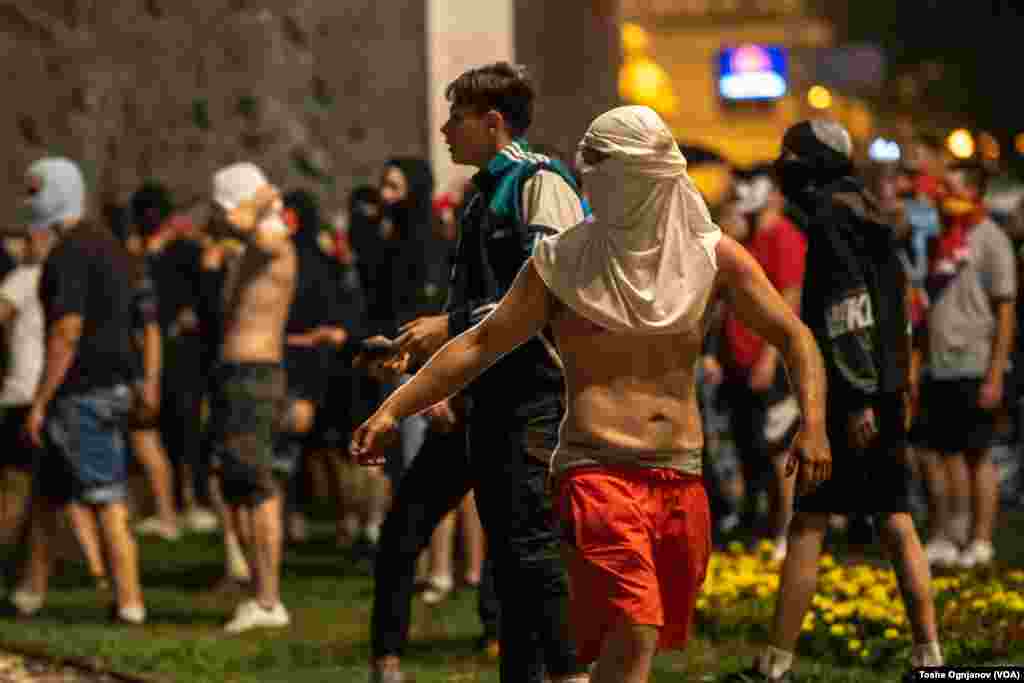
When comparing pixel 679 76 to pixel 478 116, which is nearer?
pixel 478 116

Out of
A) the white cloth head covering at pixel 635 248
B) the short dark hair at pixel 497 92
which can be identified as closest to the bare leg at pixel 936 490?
the short dark hair at pixel 497 92

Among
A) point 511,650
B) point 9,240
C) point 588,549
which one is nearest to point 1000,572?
point 511,650

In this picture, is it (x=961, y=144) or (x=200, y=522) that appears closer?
(x=961, y=144)

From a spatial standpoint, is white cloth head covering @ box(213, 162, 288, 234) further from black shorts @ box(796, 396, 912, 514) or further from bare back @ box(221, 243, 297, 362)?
black shorts @ box(796, 396, 912, 514)

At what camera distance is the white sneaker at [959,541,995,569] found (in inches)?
520

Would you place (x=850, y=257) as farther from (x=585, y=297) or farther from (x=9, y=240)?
(x=9, y=240)

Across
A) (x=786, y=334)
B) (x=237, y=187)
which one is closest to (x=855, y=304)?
(x=786, y=334)

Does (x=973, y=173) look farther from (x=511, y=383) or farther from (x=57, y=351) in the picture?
(x=511, y=383)

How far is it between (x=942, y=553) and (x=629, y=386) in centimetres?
742

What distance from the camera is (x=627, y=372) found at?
6.46 m

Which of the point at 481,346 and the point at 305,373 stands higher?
the point at 481,346

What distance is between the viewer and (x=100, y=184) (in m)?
17.4

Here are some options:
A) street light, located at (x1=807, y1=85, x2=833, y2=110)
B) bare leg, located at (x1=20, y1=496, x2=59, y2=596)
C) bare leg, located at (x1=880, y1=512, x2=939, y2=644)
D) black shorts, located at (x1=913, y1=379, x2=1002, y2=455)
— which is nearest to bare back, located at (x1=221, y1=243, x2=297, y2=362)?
bare leg, located at (x1=20, y1=496, x2=59, y2=596)

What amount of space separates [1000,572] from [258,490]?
3.67m
